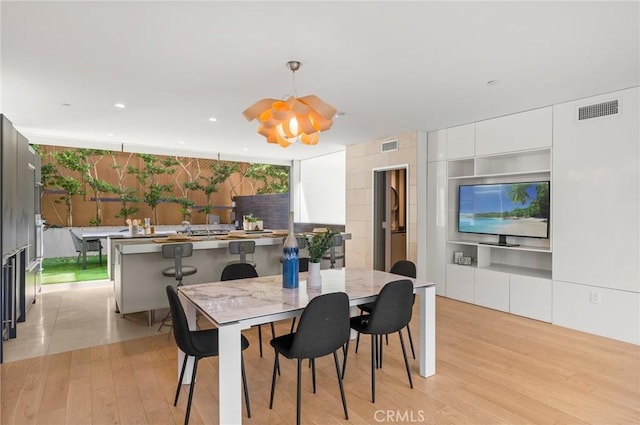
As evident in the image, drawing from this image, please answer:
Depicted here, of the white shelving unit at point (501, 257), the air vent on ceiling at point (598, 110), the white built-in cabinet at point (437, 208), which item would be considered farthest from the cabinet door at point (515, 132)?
the white built-in cabinet at point (437, 208)

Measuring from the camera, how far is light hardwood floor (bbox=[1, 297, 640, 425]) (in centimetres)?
235

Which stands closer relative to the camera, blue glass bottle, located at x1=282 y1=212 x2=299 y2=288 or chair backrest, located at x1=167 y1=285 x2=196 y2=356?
chair backrest, located at x1=167 y1=285 x2=196 y2=356

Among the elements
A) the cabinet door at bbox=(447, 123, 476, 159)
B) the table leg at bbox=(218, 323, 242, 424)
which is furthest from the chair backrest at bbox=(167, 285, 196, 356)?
the cabinet door at bbox=(447, 123, 476, 159)

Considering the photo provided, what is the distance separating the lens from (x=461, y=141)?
526 cm

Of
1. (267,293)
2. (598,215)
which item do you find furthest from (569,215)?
(267,293)

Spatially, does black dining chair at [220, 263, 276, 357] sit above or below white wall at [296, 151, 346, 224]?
below

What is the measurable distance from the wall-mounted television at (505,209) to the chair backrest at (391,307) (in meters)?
2.82

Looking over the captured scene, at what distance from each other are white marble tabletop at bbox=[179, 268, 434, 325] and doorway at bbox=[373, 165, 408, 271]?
326 cm

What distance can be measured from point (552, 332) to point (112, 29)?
506 cm

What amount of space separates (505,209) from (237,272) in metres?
3.72

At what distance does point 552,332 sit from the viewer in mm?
3971

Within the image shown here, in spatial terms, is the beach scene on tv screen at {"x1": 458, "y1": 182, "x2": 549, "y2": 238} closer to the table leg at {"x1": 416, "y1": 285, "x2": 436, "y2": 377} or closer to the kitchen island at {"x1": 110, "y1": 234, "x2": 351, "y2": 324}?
the table leg at {"x1": 416, "y1": 285, "x2": 436, "y2": 377}

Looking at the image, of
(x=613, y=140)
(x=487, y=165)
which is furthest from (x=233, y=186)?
(x=613, y=140)

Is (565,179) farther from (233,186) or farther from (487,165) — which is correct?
(233,186)
